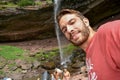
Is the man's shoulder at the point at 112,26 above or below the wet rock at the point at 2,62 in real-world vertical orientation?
above

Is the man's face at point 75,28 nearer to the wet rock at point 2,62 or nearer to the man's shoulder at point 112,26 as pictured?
the man's shoulder at point 112,26

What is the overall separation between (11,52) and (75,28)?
31.7 ft

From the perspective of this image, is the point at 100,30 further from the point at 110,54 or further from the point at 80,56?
the point at 80,56

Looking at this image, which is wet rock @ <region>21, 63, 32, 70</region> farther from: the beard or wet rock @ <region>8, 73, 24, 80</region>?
the beard

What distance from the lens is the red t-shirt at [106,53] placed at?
2355mm

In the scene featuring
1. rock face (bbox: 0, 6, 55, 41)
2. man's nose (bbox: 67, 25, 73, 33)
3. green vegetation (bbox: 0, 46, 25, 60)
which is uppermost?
man's nose (bbox: 67, 25, 73, 33)

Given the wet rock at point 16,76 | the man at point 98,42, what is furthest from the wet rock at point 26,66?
the man at point 98,42

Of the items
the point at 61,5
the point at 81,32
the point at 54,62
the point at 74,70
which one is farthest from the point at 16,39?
the point at 81,32

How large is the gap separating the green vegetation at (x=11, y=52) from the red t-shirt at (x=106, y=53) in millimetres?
9372

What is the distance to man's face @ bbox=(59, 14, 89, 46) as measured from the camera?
2.78 meters

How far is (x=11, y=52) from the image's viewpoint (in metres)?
12.2

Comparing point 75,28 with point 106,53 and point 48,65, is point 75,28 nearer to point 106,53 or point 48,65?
point 106,53

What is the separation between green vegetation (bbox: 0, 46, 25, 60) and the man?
29.9ft

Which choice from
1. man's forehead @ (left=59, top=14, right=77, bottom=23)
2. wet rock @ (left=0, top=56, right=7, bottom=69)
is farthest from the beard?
wet rock @ (left=0, top=56, right=7, bottom=69)
